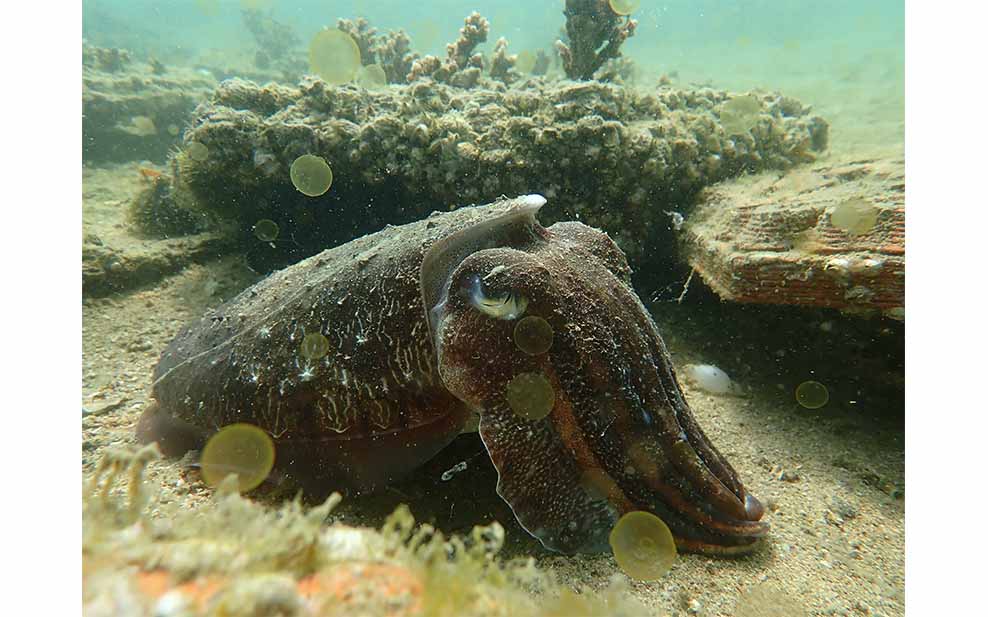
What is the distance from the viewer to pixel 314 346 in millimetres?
2723

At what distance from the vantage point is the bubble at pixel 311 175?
202 inches

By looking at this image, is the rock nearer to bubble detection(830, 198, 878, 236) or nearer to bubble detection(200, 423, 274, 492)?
bubble detection(830, 198, 878, 236)

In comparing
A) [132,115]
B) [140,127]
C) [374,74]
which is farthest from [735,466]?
[132,115]

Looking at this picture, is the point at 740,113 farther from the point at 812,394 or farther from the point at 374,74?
the point at 374,74

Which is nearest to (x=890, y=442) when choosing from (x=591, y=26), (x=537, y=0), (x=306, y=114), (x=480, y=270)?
(x=480, y=270)

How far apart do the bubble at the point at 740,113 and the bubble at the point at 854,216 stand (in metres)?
2.77

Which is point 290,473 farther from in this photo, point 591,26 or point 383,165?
point 591,26

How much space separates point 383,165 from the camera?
5.10m

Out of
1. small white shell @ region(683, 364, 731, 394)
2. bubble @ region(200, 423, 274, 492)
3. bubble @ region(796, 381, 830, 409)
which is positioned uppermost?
bubble @ region(200, 423, 274, 492)

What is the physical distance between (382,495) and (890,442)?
387 centimetres

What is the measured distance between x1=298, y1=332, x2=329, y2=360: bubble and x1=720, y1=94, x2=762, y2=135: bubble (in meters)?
5.70

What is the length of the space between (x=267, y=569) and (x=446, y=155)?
14.7 ft

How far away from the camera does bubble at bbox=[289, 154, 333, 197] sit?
5141 mm

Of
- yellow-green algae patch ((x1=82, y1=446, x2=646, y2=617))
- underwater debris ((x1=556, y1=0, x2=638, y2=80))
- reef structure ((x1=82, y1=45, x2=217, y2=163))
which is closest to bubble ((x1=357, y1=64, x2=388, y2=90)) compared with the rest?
underwater debris ((x1=556, y1=0, x2=638, y2=80))
